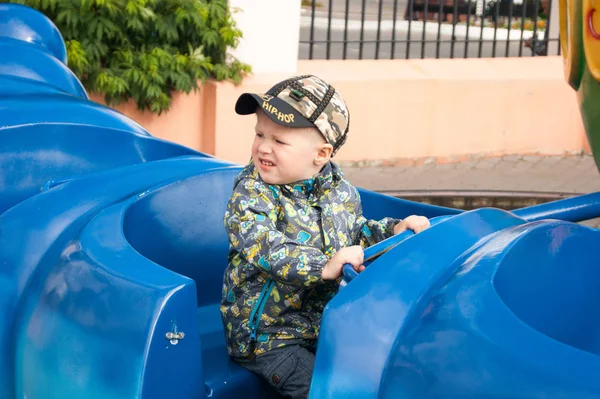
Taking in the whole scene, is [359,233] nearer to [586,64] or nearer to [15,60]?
[586,64]

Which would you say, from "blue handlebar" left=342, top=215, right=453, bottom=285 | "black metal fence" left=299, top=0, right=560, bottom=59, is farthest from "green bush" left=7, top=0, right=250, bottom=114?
"blue handlebar" left=342, top=215, right=453, bottom=285

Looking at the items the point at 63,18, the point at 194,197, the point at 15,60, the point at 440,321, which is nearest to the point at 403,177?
the point at 63,18

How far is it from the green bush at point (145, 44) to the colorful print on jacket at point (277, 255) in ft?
12.6

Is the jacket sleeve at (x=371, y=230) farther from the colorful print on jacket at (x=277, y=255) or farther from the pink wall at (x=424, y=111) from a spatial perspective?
the pink wall at (x=424, y=111)

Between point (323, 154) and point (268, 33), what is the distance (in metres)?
4.54

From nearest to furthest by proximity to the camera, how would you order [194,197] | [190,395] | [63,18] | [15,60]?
[190,395] → [194,197] → [15,60] → [63,18]

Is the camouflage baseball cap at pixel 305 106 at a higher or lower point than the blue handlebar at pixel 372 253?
higher

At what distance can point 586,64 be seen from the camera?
204 cm

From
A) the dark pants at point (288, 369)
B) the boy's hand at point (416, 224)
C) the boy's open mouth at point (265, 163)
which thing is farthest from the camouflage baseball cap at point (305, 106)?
the dark pants at point (288, 369)

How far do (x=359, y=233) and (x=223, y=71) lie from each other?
13.7 ft

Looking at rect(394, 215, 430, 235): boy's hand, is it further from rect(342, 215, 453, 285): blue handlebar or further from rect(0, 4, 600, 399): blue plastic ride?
rect(342, 215, 453, 285): blue handlebar

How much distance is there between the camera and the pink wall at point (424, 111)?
6484mm

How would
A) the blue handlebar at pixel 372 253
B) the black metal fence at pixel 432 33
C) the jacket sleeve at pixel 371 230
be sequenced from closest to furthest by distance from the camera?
the blue handlebar at pixel 372 253 → the jacket sleeve at pixel 371 230 → the black metal fence at pixel 432 33

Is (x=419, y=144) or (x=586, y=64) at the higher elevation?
(x=586, y=64)
